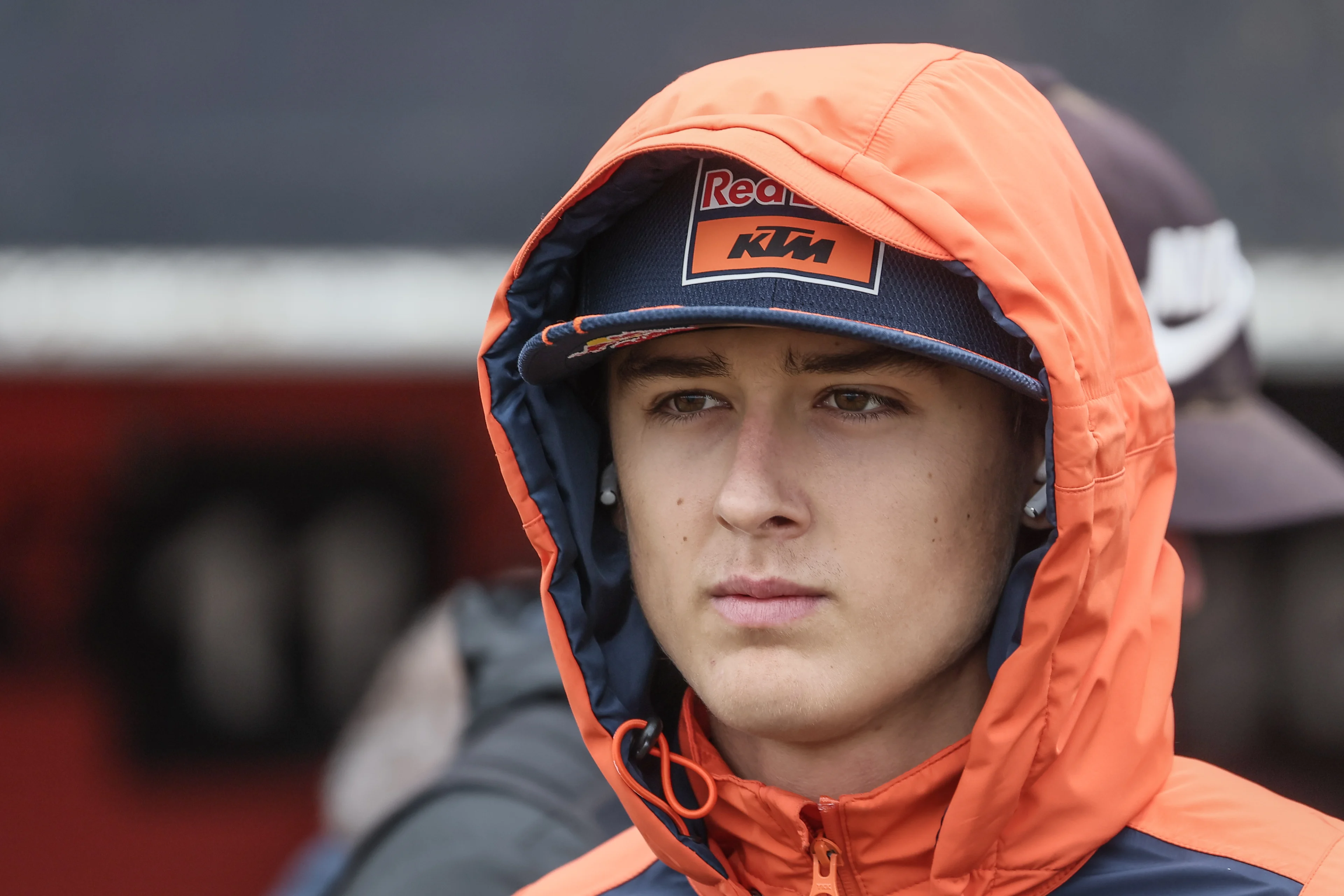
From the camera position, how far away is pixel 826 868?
1248 mm

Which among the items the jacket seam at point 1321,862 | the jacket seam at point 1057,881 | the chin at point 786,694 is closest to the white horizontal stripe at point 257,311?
the chin at point 786,694

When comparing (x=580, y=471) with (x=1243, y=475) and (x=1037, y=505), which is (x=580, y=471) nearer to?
(x=1037, y=505)

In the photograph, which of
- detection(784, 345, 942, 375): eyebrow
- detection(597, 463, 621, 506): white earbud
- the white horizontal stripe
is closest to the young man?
detection(784, 345, 942, 375): eyebrow

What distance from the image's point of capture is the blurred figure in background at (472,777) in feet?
5.59

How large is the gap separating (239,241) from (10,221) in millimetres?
607

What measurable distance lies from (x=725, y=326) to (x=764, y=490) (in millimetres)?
165

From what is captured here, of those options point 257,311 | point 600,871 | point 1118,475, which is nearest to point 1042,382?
point 1118,475

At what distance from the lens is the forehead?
119 centimetres

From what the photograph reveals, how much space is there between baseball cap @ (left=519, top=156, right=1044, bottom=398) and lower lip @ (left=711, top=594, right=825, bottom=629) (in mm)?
231

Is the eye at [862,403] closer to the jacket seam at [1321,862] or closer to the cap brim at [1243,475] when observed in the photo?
the jacket seam at [1321,862]

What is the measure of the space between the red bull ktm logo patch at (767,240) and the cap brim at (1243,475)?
0.95m

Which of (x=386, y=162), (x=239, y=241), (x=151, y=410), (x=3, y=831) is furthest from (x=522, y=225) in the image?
(x=3, y=831)

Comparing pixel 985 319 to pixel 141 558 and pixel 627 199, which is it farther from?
pixel 141 558

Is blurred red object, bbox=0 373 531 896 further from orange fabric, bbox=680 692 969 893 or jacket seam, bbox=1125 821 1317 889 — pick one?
jacket seam, bbox=1125 821 1317 889
